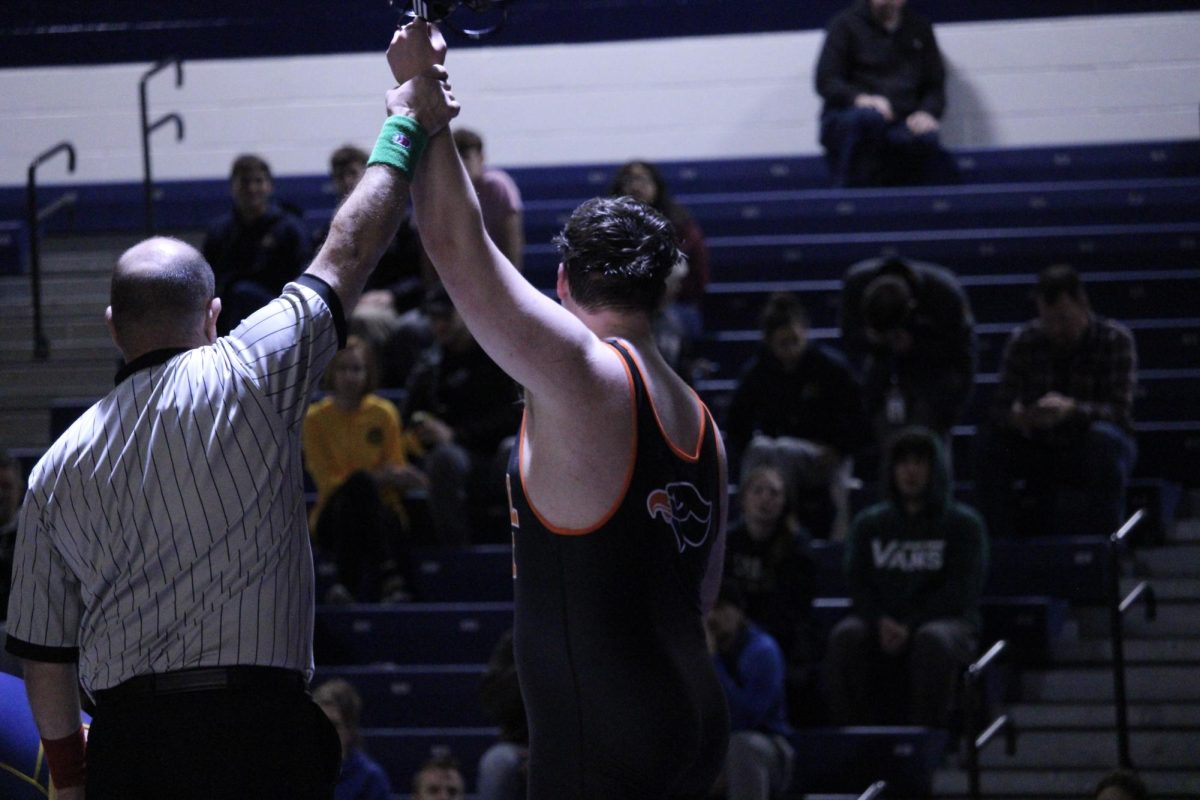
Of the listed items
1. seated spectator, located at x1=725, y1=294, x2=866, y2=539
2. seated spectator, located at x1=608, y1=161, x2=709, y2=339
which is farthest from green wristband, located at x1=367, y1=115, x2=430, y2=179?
seated spectator, located at x1=608, y1=161, x2=709, y2=339

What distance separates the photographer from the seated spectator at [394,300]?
8.70m

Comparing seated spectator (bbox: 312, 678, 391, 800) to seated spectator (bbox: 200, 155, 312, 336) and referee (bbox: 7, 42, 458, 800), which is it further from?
referee (bbox: 7, 42, 458, 800)

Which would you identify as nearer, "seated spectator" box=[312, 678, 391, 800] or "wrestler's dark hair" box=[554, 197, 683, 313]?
"wrestler's dark hair" box=[554, 197, 683, 313]

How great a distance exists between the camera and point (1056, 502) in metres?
7.57

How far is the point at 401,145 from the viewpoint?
3.05 meters

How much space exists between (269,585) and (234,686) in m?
0.17

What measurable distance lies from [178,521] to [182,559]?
0.06 m

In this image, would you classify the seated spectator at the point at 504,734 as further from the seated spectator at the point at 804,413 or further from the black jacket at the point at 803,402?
Result: the black jacket at the point at 803,402

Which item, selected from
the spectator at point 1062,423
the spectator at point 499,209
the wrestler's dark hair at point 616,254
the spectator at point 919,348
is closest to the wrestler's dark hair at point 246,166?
the spectator at point 499,209

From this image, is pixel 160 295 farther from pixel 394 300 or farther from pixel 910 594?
pixel 394 300

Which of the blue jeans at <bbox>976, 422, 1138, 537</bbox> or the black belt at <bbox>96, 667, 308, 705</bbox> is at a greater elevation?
the blue jeans at <bbox>976, 422, 1138, 537</bbox>

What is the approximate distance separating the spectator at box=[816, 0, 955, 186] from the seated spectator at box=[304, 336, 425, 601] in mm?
3601

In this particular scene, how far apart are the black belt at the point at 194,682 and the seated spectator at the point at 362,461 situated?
15.7 ft

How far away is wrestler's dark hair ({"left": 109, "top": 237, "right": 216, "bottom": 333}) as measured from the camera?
2.95m
